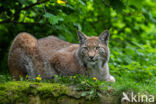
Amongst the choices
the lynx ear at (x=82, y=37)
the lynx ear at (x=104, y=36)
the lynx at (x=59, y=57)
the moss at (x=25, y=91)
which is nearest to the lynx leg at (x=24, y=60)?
the lynx at (x=59, y=57)

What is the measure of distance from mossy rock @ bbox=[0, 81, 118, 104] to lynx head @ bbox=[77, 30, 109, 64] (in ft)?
4.08

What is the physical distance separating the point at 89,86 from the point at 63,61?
4.98 ft

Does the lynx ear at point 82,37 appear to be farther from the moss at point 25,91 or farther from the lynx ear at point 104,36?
the moss at point 25,91

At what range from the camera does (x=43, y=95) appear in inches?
184

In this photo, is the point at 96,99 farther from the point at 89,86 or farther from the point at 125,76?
the point at 125,76

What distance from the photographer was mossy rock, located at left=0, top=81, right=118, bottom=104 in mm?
4566

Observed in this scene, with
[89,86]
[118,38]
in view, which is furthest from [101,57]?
[118,38]

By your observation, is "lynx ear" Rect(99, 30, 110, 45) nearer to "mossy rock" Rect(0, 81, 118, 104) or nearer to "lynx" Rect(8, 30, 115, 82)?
"lynx" Rect(8, 30, 115, 82)

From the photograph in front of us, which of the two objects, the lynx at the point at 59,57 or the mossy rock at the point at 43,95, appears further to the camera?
the lynx at the point at 59,57

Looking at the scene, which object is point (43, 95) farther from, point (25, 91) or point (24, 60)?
point (24, 60)

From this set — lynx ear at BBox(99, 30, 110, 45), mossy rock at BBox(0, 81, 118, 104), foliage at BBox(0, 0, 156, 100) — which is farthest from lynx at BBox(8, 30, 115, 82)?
mossy rock at BBox(0, 81, 118, 104)

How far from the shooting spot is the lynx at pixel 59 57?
596cm

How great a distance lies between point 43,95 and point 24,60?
2005mm

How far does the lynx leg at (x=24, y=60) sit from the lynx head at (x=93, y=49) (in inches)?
43.9
